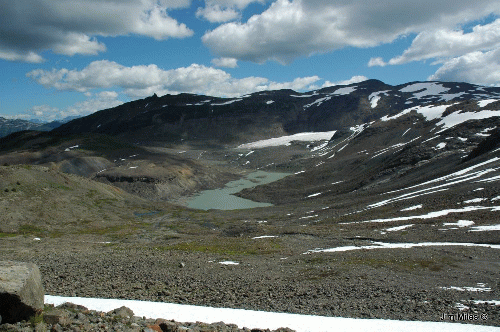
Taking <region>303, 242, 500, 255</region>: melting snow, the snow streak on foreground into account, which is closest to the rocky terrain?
<region>303, 242, 500, 255</region>: melting snow

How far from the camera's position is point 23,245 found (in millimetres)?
39969

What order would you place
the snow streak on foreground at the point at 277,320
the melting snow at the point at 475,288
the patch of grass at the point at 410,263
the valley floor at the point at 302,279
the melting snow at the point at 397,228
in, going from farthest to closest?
the melting snow at the point at 397,228 → the patch of grass at the point at 410,263 → the melting snow at the point at 475,288 → the valley floor at the point at 302,279 → the snow streak on foreground at the point at 277,320

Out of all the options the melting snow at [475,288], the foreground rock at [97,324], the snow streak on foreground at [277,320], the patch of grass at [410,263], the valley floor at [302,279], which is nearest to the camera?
the foreground rock at [97,324]

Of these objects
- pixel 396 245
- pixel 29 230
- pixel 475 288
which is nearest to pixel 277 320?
pixel 475 288

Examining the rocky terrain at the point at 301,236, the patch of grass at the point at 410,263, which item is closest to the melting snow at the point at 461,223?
the rocky terrain at the point at 301,236

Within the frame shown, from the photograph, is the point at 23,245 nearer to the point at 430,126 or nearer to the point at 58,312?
the point at 58,312

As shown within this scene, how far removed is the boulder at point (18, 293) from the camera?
10.5m

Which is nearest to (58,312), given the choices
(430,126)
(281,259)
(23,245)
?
(281,259)

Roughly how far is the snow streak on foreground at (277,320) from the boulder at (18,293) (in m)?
5.59

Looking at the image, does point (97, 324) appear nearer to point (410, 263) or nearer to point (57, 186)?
point (410, 263)

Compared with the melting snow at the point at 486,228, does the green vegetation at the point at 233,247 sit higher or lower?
lower

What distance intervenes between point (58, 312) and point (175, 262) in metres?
17.0

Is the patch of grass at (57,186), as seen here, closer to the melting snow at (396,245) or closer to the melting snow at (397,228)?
the melting snow at (396,245)

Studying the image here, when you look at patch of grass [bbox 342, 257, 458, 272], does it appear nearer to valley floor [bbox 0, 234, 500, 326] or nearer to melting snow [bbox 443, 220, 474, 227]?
valley floor [bbox 0, 234, 500, 326]
